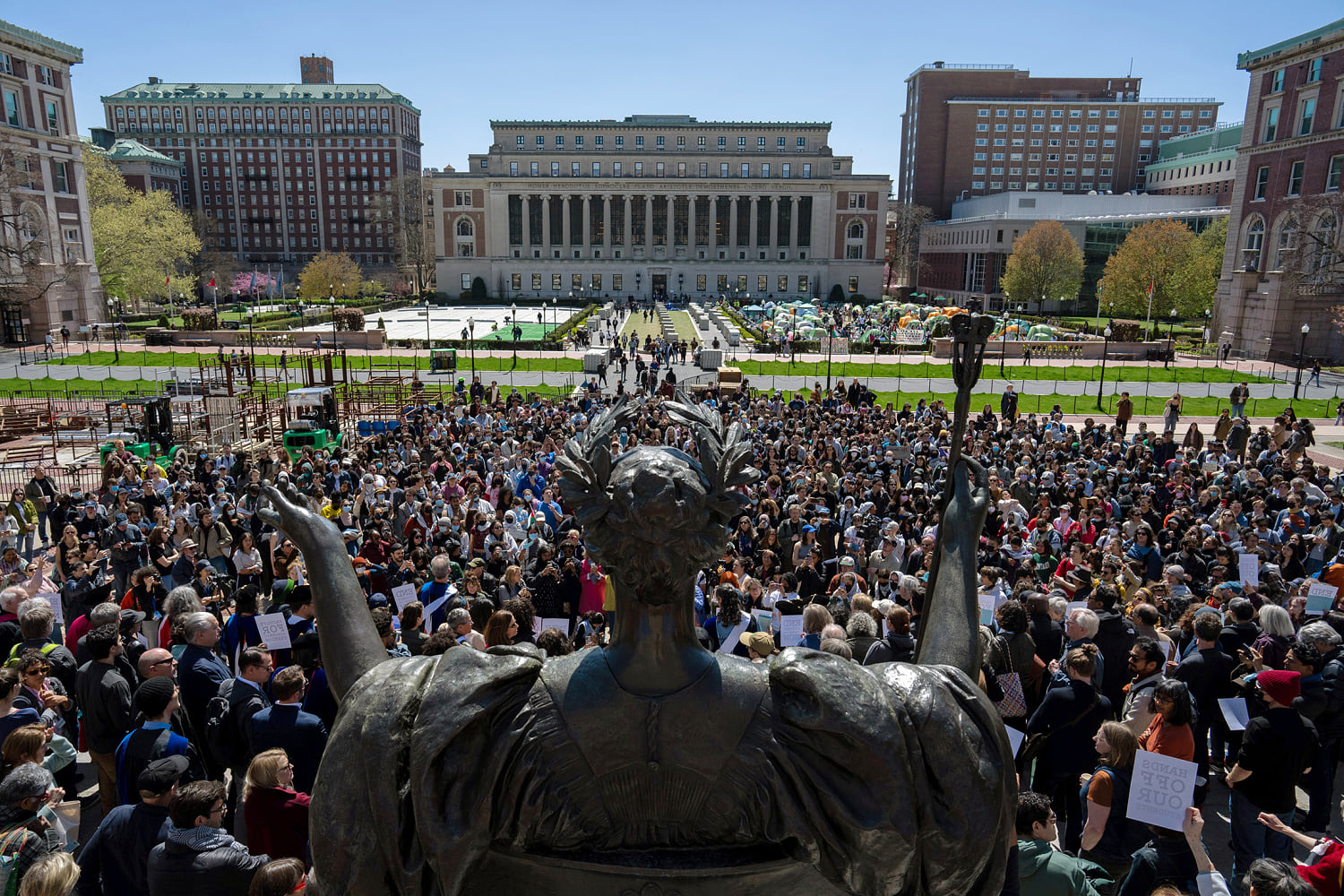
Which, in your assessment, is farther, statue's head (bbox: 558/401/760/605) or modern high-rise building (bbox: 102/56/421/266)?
modern high-rise building (bbox: 102/56/421/266)

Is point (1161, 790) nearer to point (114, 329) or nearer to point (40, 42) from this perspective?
point (114, 329)

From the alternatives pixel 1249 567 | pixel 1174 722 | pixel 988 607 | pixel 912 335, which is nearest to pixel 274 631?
pixel 988 607

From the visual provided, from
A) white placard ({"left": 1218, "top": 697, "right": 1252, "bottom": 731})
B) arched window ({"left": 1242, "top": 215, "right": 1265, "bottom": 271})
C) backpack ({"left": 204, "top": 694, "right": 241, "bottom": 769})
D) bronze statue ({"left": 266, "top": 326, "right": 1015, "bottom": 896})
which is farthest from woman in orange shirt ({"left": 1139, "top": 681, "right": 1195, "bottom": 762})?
arched window ({"left": 1242, "top": 215, "right": 1265, "bottom": 271})

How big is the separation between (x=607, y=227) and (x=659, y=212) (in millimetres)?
6937

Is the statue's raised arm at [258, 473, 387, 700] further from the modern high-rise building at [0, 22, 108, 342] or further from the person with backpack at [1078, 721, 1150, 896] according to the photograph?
the modern high-rise building at [0, 22, 108, 342]

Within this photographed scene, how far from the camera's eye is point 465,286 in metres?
106

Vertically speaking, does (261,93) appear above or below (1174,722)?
above

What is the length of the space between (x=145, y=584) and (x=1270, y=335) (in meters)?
59.9

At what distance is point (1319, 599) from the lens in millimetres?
8922

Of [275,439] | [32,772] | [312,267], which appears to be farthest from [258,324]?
[32,772]

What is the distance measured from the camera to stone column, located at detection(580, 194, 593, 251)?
357ft

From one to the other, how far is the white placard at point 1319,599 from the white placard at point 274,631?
986cm

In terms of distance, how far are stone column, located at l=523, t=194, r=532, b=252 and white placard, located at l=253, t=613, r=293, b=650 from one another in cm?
10412

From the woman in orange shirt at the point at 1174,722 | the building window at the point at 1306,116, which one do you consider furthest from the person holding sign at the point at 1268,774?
the building window at the point at 1306,116
